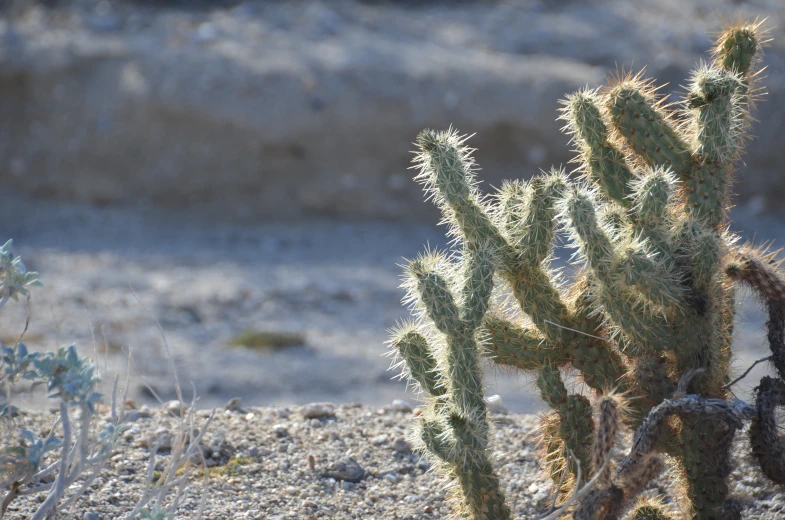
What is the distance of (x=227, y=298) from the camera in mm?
8016

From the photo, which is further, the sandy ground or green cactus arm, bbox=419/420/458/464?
the sandy ground

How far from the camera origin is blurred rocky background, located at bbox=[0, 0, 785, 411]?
372 inches

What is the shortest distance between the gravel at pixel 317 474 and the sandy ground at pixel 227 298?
5.16 ft

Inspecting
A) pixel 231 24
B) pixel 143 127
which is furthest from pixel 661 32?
pixel 143 127

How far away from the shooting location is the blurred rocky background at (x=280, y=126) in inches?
372

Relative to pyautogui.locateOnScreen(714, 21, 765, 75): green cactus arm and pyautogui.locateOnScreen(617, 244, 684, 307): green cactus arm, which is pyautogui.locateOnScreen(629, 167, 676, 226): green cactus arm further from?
pyautogui.locateOnScreen(714, 21, 765, 75): green cactus arm

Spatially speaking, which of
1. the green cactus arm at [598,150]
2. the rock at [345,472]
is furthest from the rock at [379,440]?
the green cactus arm at [598,150]

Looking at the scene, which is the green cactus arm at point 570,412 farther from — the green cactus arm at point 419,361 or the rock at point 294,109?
the rock at point 294,109

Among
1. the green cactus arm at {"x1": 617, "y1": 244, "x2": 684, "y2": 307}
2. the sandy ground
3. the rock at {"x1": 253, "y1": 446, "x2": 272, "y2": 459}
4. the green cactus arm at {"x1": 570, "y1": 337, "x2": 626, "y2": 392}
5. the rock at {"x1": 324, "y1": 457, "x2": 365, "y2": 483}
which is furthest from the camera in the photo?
the sandy ground

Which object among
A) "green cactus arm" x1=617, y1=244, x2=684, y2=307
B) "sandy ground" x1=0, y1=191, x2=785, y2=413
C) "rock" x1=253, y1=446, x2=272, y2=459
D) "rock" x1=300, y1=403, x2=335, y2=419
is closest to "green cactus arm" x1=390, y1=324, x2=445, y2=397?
"green cactus arm" x1=617, y1=244, x2=684, y2=307

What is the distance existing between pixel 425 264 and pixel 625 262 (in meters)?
0.56

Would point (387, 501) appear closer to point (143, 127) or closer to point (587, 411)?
point (587, 411)

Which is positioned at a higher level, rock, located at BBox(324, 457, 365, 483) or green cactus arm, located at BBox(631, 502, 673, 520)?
rock, located at BBox(324, 457, 365, 483)

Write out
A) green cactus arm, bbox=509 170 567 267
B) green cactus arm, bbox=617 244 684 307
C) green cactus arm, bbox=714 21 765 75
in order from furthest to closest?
green cactus arm, bbox=714 21 765 75, green cactus arm, bbox=509 170 567 267, green cactus arm, bbox=617 244 684 307
